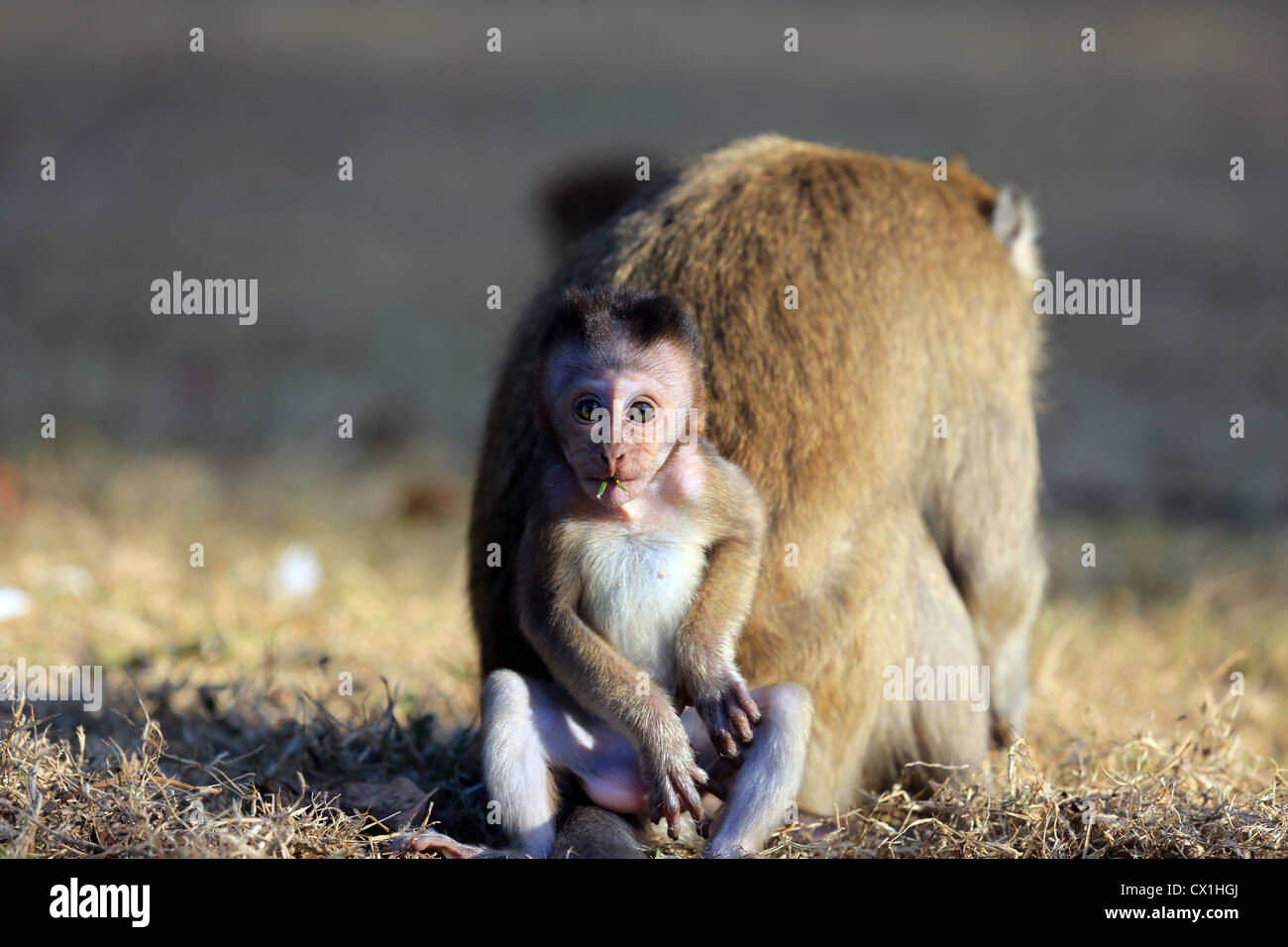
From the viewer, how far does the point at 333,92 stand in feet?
50.1

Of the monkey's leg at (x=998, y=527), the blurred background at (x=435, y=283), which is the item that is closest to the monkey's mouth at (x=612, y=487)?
the monkey's leg at (x=998, y=527)

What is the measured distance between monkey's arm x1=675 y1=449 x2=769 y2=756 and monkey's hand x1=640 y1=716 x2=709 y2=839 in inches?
3.4

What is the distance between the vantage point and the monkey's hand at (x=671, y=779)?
3283 millimetres

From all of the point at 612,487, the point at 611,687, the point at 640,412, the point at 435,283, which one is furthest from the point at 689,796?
the point at 435,283

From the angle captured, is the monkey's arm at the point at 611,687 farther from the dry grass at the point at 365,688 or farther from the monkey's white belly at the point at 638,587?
the dry grass at the point at 365,688

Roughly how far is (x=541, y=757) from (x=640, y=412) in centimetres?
87

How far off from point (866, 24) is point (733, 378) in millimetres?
14852

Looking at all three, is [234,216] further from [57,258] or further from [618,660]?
[618,660]

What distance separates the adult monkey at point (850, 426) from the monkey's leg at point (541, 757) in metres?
0.36

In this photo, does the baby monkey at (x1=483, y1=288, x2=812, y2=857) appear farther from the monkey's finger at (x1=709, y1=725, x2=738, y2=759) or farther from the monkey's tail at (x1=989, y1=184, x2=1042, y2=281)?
the monkey's tail at (x1=989, y1=184, x2=1042, y2=281)

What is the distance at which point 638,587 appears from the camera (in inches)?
133

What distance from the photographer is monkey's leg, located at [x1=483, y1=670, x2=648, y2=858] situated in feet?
11.0

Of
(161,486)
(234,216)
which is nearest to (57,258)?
(234,216)

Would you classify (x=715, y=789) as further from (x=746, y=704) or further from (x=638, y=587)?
(x=638, y=587)
